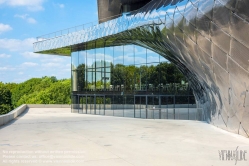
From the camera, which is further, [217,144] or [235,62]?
[235,62]

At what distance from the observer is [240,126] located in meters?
15.4

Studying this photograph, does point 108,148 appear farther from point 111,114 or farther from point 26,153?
point 111,114

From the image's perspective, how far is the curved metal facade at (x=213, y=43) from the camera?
13070 mm

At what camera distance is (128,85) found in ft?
101

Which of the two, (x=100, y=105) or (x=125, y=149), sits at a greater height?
(x=100, y=105)

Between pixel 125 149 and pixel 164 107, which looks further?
pixel 164 107

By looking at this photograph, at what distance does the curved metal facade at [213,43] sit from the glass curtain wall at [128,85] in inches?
86.8

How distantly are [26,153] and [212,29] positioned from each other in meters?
10.1

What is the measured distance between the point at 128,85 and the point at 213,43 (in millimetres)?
16674

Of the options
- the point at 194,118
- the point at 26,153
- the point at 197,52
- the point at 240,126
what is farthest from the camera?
the point at 194,118

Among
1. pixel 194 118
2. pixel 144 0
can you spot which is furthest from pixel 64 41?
pixel 194 118

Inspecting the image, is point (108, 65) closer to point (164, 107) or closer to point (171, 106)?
point (164, 107)

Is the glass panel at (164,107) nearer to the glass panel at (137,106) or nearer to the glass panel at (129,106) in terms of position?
the glass panel at (137,106)

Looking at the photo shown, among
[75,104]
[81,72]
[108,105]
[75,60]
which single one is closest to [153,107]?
[108,105]
